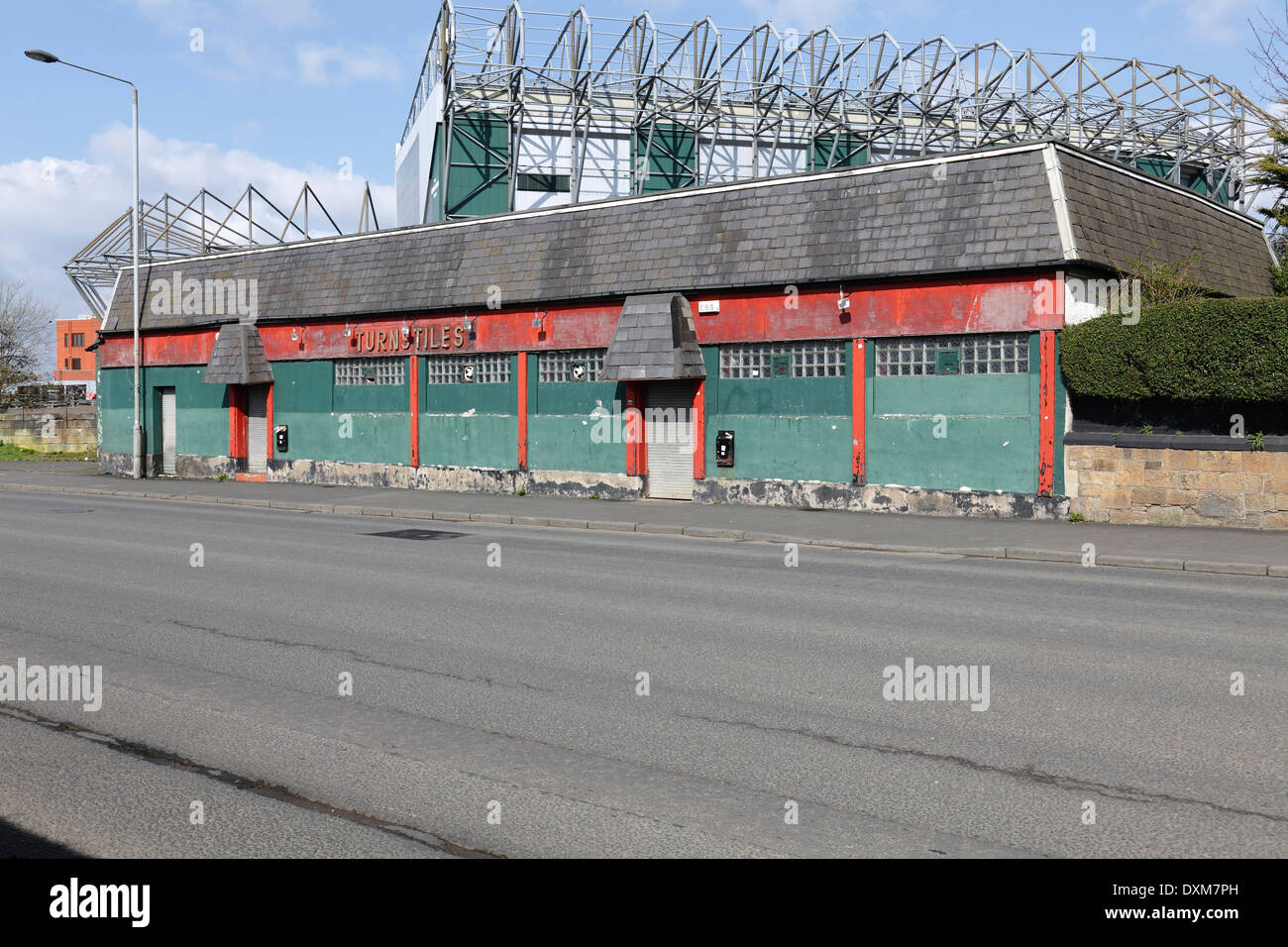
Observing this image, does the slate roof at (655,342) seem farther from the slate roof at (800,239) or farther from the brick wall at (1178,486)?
the brick wall at (1178,486)

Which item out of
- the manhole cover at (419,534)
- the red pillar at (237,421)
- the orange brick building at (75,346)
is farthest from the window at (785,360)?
the orange brick building at (75,346)

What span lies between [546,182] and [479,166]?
266 centimetres

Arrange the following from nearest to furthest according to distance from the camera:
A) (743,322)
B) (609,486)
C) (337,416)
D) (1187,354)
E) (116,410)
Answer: (1187,354)
(743,322)
(609,486)
(337,416)
(116,410)

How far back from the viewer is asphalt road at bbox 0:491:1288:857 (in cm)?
472

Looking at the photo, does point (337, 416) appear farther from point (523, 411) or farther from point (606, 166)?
point (606, 166)

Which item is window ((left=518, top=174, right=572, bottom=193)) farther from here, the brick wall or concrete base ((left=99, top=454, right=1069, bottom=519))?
the brick wall

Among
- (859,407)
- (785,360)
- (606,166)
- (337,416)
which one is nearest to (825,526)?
(859,407)

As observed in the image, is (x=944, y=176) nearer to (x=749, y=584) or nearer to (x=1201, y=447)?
(x=1201, y=447)

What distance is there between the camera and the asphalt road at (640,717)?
4719mm

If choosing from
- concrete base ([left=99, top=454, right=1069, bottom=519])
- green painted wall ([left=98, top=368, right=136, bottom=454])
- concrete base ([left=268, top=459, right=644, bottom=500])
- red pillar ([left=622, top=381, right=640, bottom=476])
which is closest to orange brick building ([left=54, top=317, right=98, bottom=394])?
green painted wall ([left=98, top=368, right=136, bottom=454])

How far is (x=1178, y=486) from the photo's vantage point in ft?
54.6

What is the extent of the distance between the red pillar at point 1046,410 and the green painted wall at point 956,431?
119 mm

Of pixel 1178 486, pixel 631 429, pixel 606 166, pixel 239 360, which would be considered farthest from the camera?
pixel 606 166

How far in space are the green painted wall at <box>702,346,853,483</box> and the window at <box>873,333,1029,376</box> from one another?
88 cm
